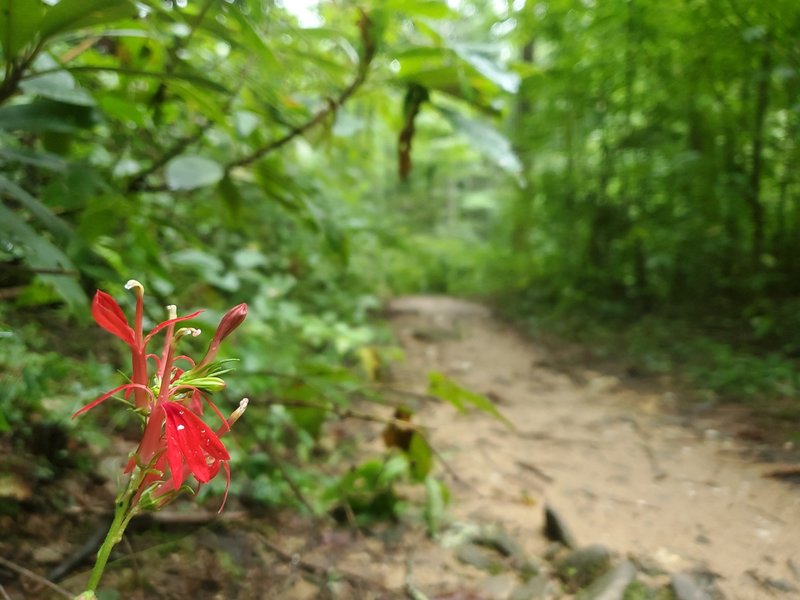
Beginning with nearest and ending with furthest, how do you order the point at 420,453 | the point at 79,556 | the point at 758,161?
the point at 79,556 < the point at 420,453 < the point at 758,161

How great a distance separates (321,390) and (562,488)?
1.08m

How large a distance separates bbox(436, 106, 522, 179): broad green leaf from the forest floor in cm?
87

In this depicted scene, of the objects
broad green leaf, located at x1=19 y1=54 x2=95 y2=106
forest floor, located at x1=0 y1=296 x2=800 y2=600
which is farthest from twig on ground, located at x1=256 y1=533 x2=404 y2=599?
broad green leaf, located at x1=19 y1=54 x2=95 y2=106

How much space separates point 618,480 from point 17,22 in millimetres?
2274

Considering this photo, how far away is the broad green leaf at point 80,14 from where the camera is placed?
0.83 metres

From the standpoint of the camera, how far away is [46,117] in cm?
109

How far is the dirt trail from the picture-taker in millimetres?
1569

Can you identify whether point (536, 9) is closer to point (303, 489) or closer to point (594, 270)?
point (594, 270)

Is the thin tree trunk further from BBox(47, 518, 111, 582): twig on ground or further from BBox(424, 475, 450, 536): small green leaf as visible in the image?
BBox(47, 518, 111, 582): twig on ground

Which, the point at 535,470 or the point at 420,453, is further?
the point at 535,470

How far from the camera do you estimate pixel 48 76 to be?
1.03 meters

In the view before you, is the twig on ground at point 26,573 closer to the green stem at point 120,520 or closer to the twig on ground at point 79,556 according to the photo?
the twig on ground at point 79,556

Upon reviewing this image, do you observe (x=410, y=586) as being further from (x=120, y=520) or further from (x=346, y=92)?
(x=346, y=92)

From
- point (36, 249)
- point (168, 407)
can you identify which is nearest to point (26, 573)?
point (36, 249)
